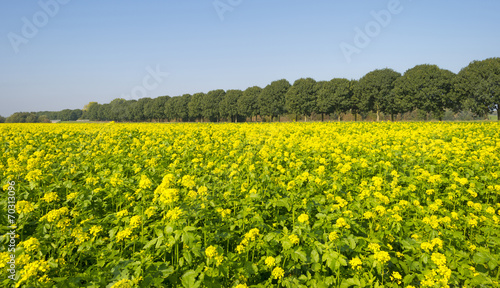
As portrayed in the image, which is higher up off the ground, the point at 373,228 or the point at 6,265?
the point at 6,265

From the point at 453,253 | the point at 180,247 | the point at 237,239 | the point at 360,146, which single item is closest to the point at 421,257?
the point at 453,253

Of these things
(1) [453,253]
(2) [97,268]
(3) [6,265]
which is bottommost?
(1) [453,253]

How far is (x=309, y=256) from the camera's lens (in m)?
3.78

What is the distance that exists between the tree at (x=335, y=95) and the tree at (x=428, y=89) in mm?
13652

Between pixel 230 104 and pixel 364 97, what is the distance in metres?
46.1

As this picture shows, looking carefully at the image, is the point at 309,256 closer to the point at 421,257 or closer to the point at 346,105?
the point at 421,257

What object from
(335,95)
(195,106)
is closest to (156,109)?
(195,106)

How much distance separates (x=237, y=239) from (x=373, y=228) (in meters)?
2.70

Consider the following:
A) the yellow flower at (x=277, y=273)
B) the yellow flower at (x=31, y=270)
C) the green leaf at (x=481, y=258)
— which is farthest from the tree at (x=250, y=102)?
the yellow flower at (x=31, y=270)

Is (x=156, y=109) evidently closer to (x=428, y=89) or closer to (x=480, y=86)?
(x=428, y=89)

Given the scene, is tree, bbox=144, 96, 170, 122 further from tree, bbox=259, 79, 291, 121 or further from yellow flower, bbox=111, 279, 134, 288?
yellow flower, bbox=111, 279, 134, 288

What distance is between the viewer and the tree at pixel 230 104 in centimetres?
9119

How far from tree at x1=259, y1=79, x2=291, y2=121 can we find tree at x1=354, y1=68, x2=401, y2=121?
76.9ft

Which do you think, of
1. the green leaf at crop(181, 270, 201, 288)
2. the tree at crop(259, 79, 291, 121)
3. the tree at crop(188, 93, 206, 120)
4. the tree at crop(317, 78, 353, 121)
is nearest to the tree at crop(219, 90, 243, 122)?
the tree at crop(259, 79, 291, 121)
